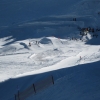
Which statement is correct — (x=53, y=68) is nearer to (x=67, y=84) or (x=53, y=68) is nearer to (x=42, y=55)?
(x=67, y=84)

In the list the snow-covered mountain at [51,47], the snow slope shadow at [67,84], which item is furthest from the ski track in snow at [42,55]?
the snow slope shadow at [67,84]

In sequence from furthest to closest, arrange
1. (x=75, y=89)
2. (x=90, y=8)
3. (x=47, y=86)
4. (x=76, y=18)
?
(x=90, y=8), (x=76, y=18), (x=47, y=86), (x=75, y=89)

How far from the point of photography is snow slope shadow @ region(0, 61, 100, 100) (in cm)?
859

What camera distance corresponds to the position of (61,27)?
1981cm

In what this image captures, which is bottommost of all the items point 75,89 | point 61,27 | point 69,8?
point 75,89

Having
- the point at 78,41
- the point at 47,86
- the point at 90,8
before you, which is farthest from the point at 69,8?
the point at 47,86

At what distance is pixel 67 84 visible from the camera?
31.0 ft

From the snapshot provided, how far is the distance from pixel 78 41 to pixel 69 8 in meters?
6.98

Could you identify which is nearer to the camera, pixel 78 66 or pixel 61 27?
pixel 78 66

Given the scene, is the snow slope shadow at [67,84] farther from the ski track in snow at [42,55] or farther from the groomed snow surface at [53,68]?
the ski track in snow at [42,55]

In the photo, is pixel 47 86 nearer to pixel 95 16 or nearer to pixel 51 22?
pixel 51 22

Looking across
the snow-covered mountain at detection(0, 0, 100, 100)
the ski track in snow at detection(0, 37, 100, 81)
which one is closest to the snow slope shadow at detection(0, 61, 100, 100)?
the snow-covered mountain at detection(0, 0, 100, 100)

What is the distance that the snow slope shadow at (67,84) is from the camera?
28.2ft

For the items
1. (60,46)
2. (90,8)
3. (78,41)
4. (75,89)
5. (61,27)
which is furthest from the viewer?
(90,8)
